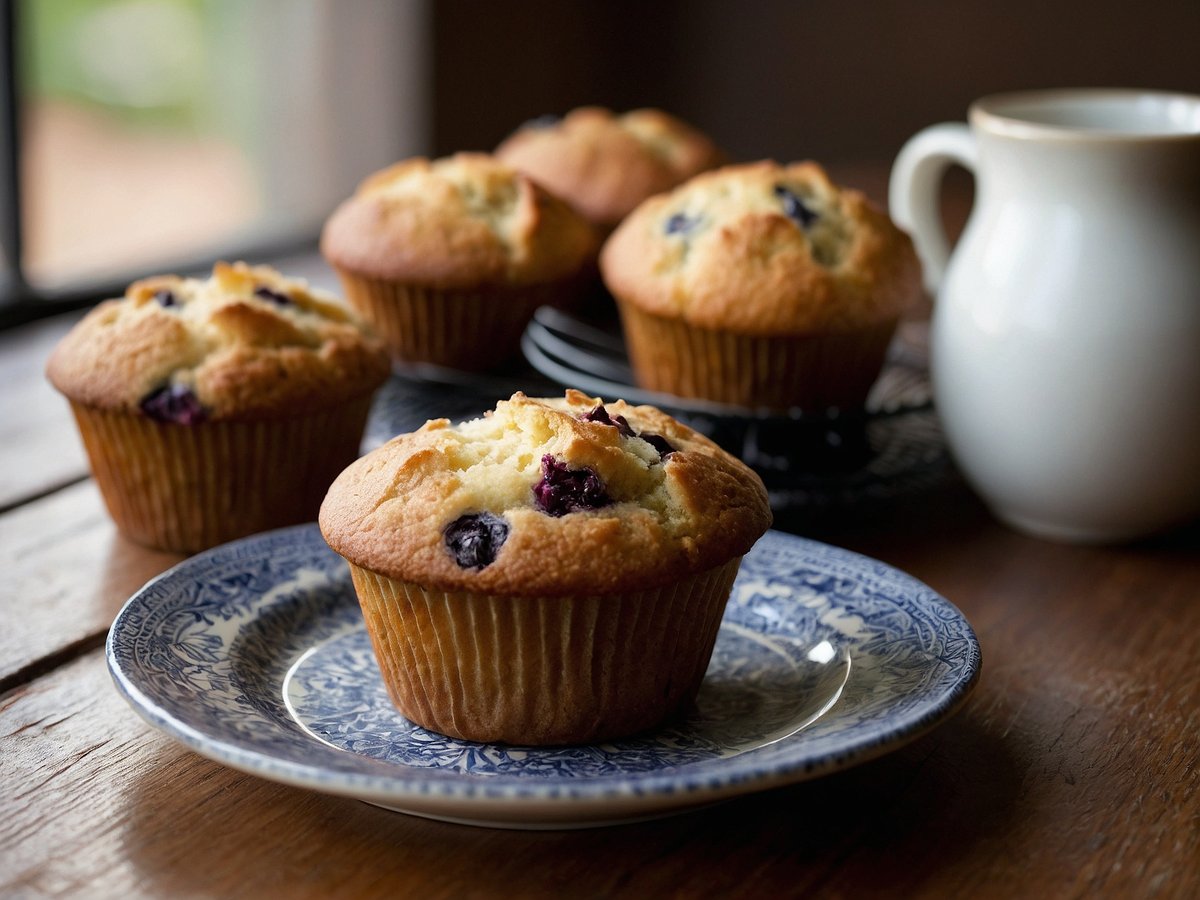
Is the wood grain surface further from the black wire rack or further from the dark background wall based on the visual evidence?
the dark background wall

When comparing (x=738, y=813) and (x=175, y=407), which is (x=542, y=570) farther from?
(x=175, y=407)

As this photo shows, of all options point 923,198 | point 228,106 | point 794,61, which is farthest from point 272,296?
point 794,61

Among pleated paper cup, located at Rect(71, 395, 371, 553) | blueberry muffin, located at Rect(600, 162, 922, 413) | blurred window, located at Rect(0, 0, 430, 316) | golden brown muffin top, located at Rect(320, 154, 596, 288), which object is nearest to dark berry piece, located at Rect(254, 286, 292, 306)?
pleated paper cup, located at Rect(71, 395, 371, 553)

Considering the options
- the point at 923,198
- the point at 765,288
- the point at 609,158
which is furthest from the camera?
the point at 609,158

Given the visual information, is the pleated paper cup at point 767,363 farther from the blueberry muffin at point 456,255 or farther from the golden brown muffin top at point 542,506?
the golden brown muffin top at point 542,506

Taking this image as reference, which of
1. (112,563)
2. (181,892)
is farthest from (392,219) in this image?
(181,892)

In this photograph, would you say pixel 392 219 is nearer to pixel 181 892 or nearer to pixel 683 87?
pixel 181 892

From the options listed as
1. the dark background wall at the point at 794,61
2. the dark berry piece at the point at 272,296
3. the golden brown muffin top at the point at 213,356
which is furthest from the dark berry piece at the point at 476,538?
the dark background wall at the point at 794,61
